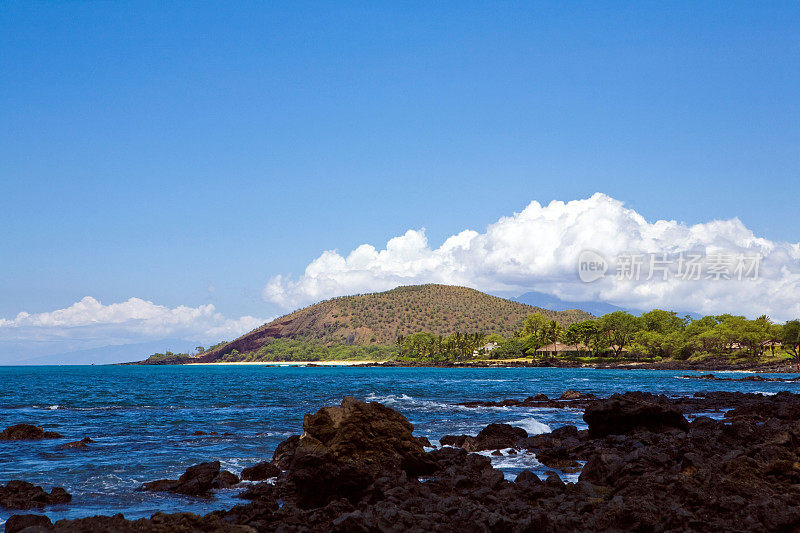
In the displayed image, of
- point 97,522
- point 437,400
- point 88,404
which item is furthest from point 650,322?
point 97,522

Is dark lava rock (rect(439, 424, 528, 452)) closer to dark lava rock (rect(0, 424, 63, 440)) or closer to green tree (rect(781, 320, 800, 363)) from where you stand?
dark lava rock (rect(0, 424, 63, 440))

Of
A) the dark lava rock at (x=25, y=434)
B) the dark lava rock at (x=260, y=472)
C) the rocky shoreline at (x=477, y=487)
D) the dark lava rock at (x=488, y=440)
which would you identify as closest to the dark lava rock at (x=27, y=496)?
the rocky shoreline at (x=477, y=487)

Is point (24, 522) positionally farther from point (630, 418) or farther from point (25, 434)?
→ point (630, 418)

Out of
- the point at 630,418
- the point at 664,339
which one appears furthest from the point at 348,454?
the point at 664,339

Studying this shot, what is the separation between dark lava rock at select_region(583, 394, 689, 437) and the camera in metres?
29.9

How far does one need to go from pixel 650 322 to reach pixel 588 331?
2232cm

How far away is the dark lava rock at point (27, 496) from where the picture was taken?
17828 mm

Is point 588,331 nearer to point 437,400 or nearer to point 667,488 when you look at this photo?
point 437,400

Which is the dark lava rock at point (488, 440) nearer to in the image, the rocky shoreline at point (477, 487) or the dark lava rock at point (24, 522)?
the rocky shoreline at point (477, 487)

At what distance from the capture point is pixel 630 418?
1182 inches

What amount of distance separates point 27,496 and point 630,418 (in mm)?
24670

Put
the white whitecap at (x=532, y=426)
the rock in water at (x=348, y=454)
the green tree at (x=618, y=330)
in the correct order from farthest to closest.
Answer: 1. the green tree at (x=618, y=330)
2. the white whitecap at (x=532, y=426)
3. the rock in water at (x=348, y=454)

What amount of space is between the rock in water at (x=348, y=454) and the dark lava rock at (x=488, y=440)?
7.01 meters

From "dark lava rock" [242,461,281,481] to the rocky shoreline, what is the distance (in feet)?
0.14
